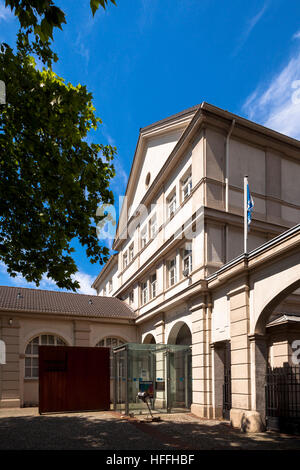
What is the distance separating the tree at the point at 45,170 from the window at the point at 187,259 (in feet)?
21.0

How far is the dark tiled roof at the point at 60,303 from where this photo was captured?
75.5 ft

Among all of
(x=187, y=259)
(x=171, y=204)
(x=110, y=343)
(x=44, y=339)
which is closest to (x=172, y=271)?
Answer: (x=187, y=259)

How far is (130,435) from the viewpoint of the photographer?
11430mm

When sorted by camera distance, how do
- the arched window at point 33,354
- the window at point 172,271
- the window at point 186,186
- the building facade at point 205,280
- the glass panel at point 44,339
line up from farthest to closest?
the glass panel at point 44,339 < the arched window at point 33,354 < the window at point 172,271 < the window at point 186,186 < the building facade at point 205,280

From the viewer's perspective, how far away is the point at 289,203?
63.0 feet

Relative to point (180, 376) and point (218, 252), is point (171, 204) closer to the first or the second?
point (218, 252)

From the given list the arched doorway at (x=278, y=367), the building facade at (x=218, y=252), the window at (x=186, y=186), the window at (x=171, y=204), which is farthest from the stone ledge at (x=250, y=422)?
the window at (x=171, y=204)

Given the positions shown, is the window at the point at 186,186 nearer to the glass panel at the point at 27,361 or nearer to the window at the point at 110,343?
the window at the point at 110,343

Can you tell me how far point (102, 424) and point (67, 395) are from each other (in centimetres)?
496

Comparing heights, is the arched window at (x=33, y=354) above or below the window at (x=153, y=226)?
below

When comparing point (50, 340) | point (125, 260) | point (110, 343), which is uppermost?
point (125, 260)

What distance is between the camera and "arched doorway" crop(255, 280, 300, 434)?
11.7 meters

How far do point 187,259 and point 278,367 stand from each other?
6649 mm

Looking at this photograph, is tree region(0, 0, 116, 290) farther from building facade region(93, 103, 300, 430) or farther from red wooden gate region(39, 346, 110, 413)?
red wooden gate region(39, 346, 110, 413)
